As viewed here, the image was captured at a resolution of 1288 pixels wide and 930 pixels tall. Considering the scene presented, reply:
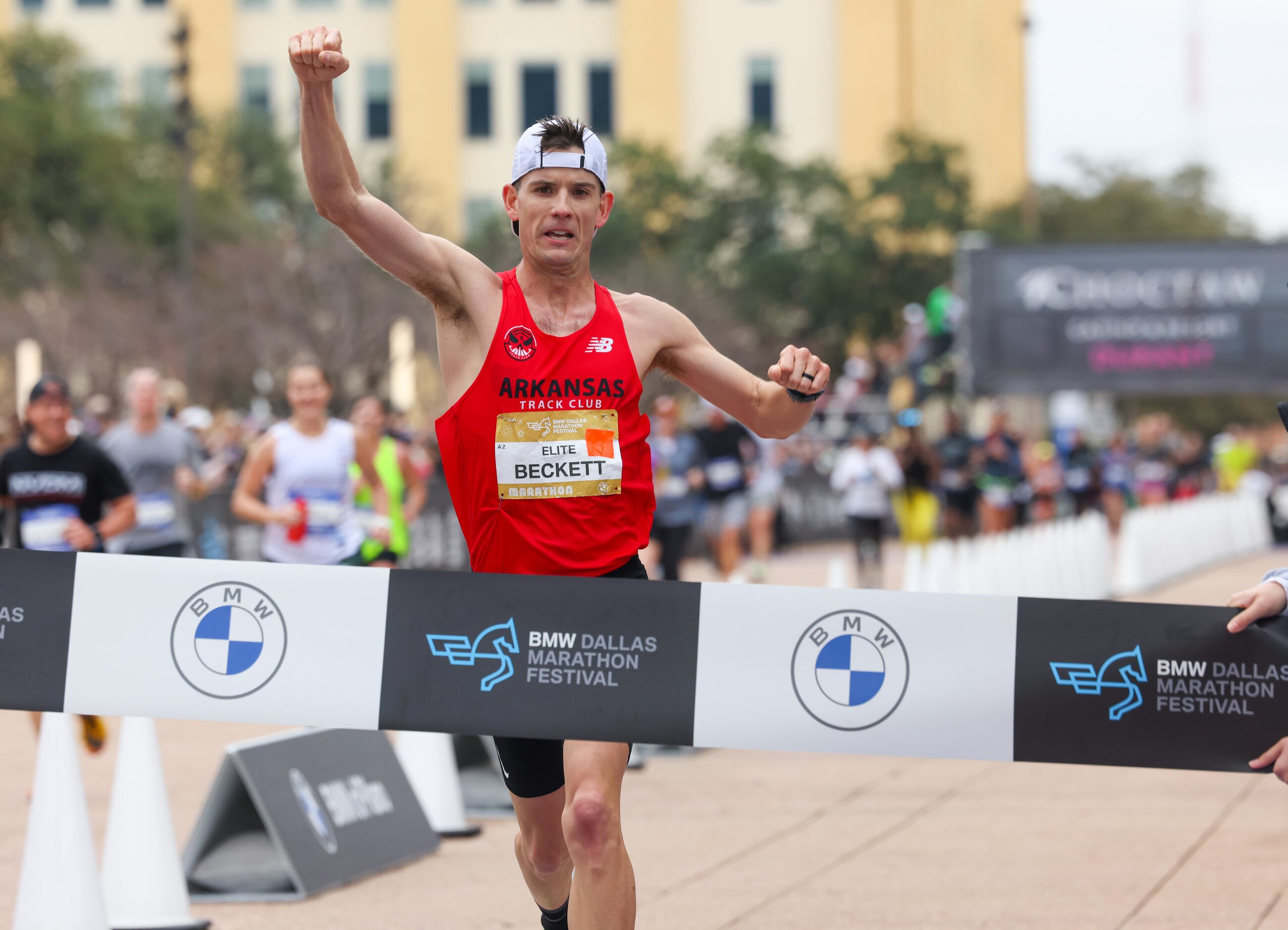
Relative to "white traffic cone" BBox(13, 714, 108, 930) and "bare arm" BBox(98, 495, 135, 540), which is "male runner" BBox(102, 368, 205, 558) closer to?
"bare arm" BBox(98, 495, 135, 540)

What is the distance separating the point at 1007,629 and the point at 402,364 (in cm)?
2651

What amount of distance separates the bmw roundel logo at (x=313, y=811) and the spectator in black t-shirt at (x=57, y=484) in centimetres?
217

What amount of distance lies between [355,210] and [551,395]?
2.08 feet

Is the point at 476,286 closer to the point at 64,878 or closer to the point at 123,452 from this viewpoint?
the point at 64,878

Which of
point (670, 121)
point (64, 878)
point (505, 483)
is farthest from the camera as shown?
point (670, 121)

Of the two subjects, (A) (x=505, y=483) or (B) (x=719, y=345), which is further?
(B) (x=719, y=345)

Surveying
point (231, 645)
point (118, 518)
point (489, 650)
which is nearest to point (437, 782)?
point (118, 518)

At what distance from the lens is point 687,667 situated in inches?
173

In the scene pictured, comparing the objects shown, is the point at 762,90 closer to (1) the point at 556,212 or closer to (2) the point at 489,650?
(1) the point at 556,212

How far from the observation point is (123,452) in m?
10.2

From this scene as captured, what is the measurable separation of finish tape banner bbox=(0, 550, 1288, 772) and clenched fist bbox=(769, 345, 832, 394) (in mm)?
515

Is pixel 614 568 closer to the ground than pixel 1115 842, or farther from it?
farther from it

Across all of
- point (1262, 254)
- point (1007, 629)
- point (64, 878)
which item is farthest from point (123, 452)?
point (1262, 254)

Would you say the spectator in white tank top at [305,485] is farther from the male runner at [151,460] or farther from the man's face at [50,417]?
the man's face at [50,417]
